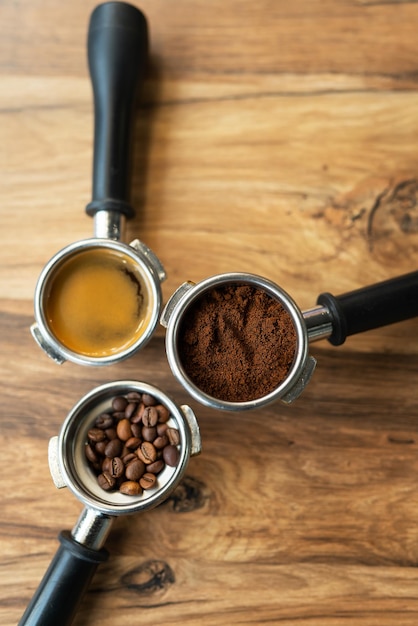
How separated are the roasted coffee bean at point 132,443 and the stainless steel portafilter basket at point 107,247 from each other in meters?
0.10

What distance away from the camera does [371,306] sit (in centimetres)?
79

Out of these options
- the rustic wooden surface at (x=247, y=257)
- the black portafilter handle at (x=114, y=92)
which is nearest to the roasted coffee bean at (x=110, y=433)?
the rustic wooden surface at (x=247, y=257)

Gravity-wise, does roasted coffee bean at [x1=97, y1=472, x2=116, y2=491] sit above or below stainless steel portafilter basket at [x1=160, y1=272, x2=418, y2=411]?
below

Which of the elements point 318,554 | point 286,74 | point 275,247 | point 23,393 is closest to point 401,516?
point 318,554

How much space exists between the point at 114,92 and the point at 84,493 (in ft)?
1.77

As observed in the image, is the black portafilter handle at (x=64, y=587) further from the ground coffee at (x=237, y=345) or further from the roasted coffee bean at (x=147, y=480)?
the ground coffee at (x=237, y=345)

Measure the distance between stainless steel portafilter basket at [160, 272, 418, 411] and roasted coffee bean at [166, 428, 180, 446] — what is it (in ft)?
0.23

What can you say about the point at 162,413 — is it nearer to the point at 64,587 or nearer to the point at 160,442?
the point at 160,442

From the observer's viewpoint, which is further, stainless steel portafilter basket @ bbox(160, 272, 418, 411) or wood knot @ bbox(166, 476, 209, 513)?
wood knot @ bbox(166, 476, 209, 513)

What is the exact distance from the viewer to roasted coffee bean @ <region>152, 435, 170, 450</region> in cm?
77

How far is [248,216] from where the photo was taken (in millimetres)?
916

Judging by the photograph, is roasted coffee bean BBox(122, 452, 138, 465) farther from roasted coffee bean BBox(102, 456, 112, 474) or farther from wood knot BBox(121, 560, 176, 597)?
wood knot BBox(121, 560, 176, 597)

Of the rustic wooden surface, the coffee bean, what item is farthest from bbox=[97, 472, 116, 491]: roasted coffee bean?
the rustic wooden surface

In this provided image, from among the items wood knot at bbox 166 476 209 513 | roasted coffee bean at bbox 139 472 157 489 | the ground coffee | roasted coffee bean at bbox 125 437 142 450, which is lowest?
wood knot at bbox 166 476 209 513
